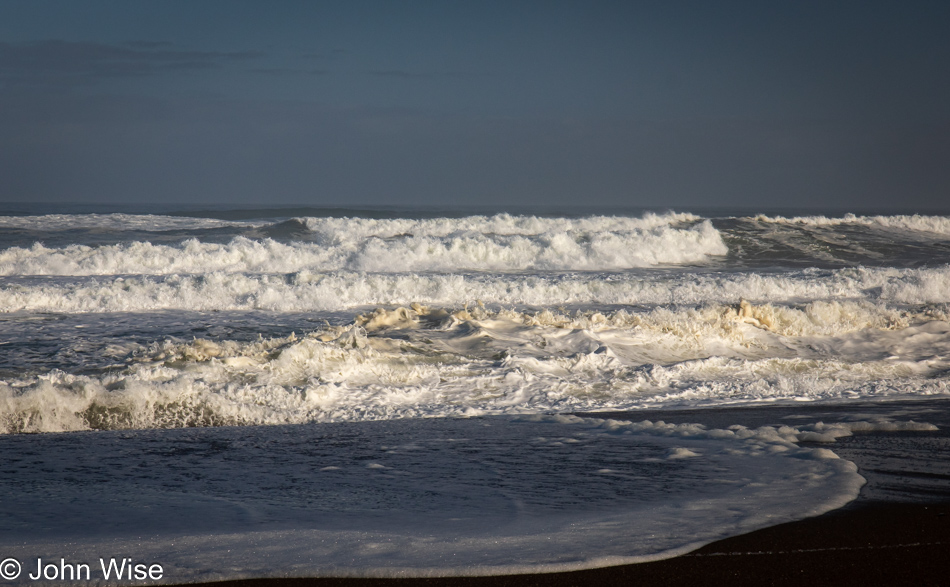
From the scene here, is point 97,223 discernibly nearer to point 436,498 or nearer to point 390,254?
point 390,254

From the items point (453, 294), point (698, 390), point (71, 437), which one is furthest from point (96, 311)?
point (698, 390)

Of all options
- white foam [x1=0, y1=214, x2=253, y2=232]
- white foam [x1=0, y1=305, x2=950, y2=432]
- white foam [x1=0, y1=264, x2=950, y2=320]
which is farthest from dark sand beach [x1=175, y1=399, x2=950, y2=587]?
white foam [x1=0, y1=214, x2=253, y2=232]

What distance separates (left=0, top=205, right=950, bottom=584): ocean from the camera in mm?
3113

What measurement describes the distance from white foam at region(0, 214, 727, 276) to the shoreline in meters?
15.6

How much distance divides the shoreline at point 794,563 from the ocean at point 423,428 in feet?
0.25

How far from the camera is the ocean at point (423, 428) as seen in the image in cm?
311

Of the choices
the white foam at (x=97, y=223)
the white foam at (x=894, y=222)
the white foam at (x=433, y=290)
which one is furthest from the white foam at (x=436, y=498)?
the white foam at (x=894, y=222)

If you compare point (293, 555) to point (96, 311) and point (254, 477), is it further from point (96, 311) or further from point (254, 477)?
point (96, 311)

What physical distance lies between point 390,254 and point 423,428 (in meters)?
14.5

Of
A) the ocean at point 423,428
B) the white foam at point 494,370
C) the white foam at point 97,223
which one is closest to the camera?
the ocean at point 423,428

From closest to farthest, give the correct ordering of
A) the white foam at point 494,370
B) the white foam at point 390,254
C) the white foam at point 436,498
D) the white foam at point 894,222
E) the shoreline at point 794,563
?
1. the shoreline at point 794,563
2. the white foam at point 436,498
3. the white foam at point 494,370
4. the white foam at point 390,254
5. the white foam at point 894,222

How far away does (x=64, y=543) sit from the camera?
305 centimetres

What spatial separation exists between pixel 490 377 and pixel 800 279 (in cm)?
1111

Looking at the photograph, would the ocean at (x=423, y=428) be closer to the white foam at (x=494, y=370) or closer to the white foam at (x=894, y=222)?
the white foam at (x=494, y=370)
